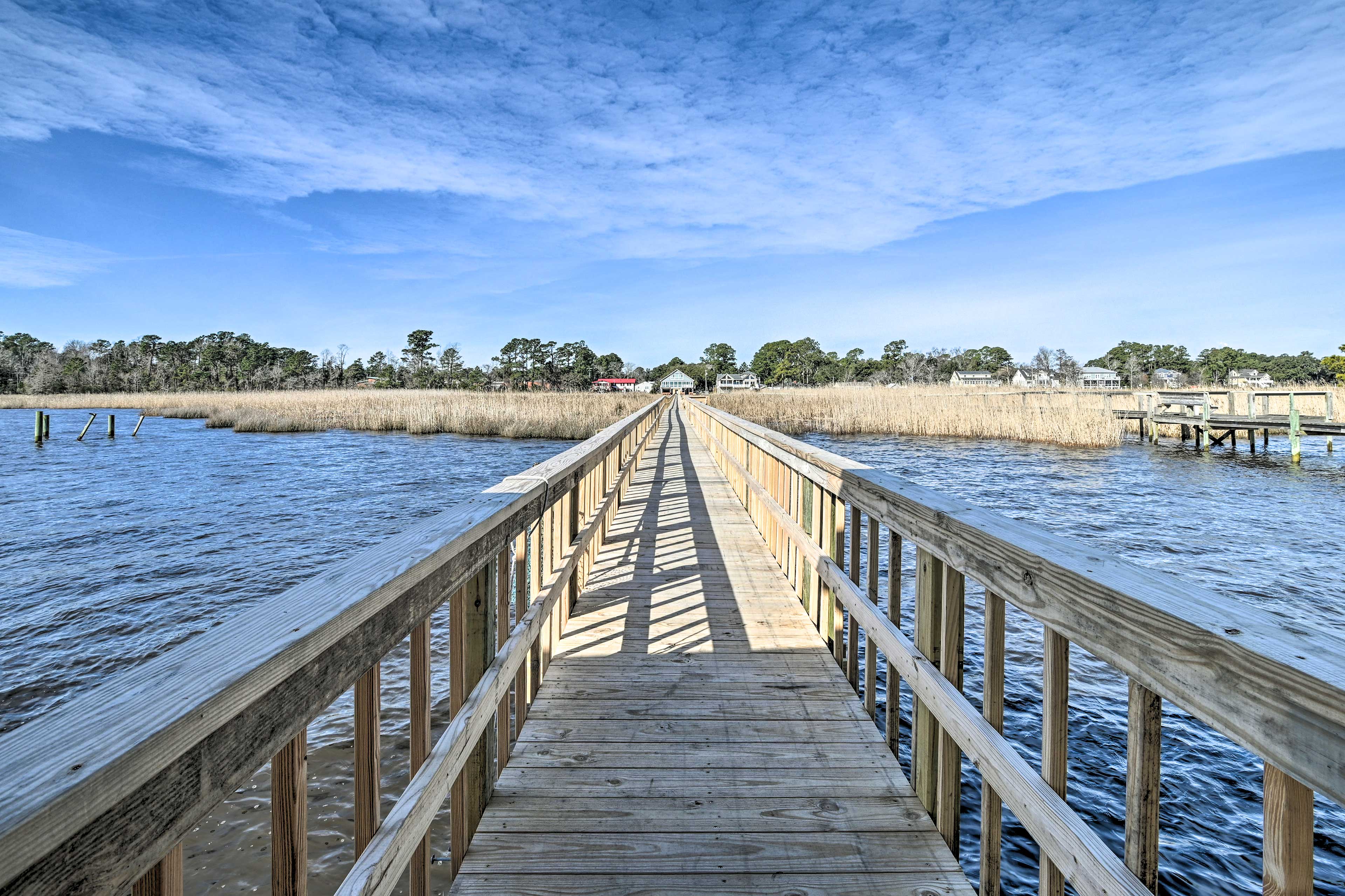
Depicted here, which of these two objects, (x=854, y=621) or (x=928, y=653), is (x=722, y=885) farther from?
(x=854, y=621)

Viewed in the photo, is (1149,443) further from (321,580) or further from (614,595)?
(321,580)

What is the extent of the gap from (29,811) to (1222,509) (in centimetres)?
1323

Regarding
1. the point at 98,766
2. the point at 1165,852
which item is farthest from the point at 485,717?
the point at 1165,852

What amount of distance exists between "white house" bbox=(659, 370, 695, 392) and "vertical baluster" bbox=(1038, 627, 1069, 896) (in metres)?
112

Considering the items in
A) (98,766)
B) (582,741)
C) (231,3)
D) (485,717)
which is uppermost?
(231,3)

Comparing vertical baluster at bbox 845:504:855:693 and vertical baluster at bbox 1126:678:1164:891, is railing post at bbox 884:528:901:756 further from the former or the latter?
vertical baluster at bbox 1126:678:1164:891

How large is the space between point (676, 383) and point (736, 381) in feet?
37.1

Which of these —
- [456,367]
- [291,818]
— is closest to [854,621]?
[291,818]

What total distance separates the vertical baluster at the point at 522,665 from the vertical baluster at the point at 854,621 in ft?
4.58

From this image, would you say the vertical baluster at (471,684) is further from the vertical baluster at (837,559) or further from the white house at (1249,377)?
the white house at (1249,377)

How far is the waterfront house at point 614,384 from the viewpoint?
112 metres

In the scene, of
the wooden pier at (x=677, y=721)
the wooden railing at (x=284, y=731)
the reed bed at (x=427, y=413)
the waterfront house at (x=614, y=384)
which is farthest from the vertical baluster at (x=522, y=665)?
the waterfront house at (x=614, y=384)

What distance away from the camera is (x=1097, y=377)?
101m

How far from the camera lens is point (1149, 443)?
2120cm
